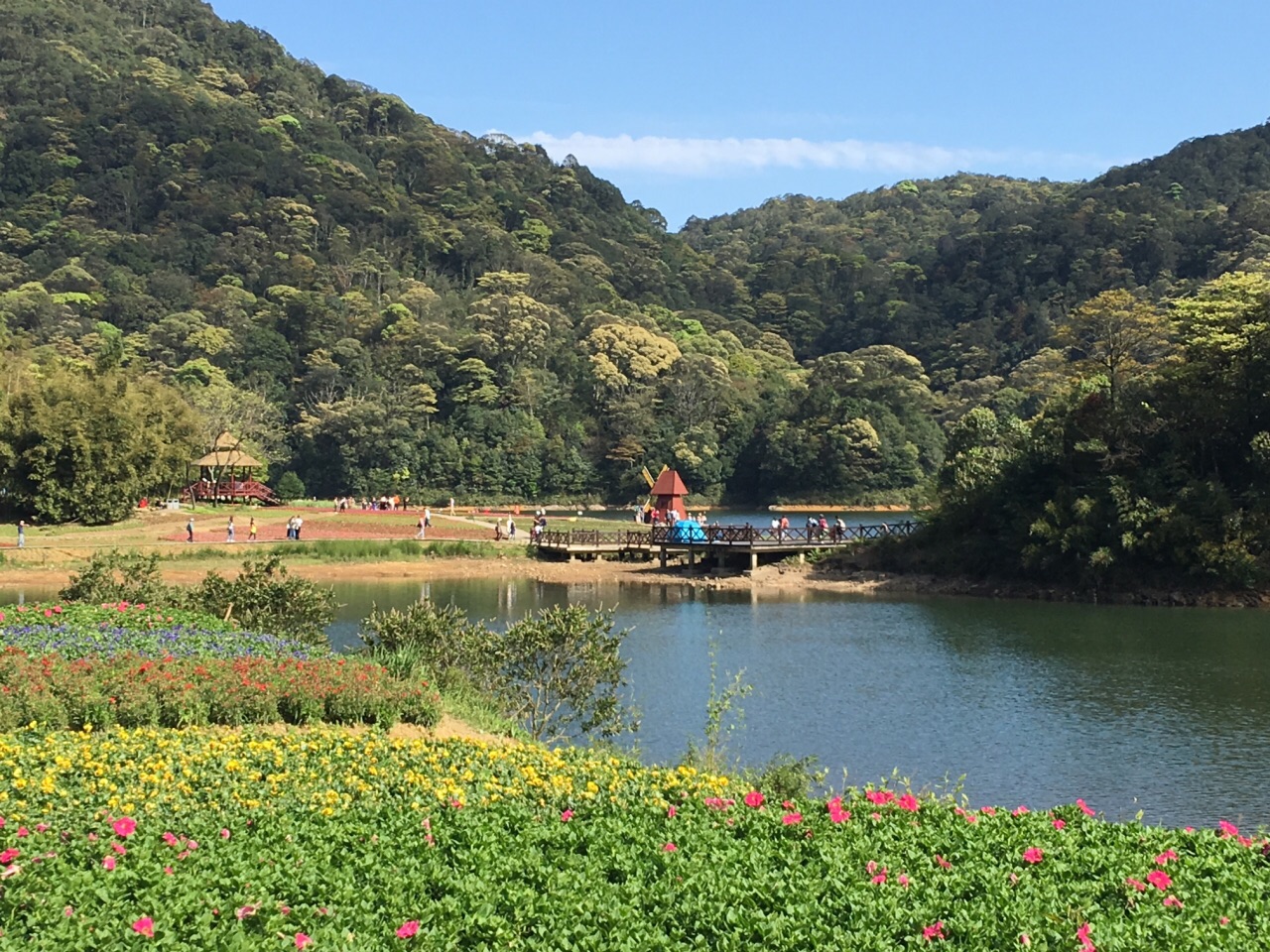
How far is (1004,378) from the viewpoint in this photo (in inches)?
3846

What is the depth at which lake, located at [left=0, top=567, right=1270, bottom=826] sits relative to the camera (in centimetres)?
1584

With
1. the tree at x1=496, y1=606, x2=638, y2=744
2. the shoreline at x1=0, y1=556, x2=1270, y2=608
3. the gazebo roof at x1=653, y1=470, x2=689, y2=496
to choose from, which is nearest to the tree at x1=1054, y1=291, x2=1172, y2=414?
the shoreline at x1=0, y1=556, x2=1270, y2=608

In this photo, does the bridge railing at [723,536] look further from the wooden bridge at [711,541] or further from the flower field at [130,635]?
the flower field at [130,635]

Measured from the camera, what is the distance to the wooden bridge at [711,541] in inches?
1741

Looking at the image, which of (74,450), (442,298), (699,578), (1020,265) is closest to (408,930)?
(699,578)

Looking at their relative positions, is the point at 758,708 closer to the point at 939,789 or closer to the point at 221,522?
the point at 939,789

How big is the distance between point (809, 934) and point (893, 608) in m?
29.7

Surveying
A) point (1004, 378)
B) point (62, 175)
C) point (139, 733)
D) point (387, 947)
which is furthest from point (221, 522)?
point (62, 175)

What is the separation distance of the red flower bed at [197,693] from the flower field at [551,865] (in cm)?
190

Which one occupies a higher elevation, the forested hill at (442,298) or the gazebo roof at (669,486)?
the forested hill at (442,298)

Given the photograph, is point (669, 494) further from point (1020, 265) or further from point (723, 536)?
point (1020, 265)

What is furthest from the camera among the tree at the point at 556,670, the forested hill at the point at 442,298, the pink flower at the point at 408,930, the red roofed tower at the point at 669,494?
the forested hill at the point at 442,298

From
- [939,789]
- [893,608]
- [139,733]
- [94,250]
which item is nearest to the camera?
[139,733]

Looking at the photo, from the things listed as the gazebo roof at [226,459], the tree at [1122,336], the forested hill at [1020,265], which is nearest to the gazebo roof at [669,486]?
the tree at [1122,336]
